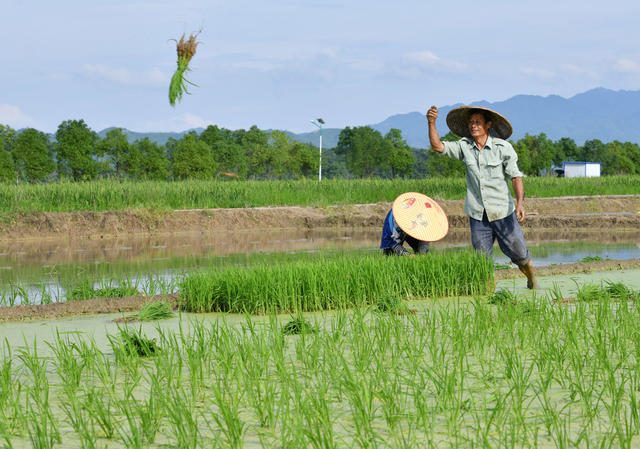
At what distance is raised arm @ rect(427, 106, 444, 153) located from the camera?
5.32m

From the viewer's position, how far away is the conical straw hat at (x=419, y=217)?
6.39 metres

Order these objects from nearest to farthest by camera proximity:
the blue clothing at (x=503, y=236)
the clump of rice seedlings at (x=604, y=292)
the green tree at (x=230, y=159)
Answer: the clump of rice seedlings at (x=604, y=292) < the blue clothing at (x=503, y=236) < the green tree at (x=230, y=159)

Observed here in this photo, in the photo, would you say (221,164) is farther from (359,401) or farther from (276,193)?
(359,401)

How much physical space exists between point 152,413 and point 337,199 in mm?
18462

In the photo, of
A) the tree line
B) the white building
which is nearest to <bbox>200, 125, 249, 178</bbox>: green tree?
the tree line

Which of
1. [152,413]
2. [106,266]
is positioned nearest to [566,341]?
[152,413]

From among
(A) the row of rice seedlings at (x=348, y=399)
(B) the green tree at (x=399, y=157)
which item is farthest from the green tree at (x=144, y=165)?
(A) the row of rice seedlings at (x=348, y=399)

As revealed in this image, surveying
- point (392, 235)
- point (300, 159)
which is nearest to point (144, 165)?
point (300, 159)

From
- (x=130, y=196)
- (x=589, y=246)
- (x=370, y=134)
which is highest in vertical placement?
(x=370, y=134)

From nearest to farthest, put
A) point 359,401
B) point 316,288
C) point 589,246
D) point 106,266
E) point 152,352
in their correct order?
1. point 359,401
2. point 152,352
3. point 316,288
4. point 106,266
5. point 589,246

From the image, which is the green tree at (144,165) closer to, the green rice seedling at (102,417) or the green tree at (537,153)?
the green tree at (537,153)

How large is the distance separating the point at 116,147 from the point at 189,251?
32.6m

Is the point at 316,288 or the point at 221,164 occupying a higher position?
the point at 221,164

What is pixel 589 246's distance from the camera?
11984mm
